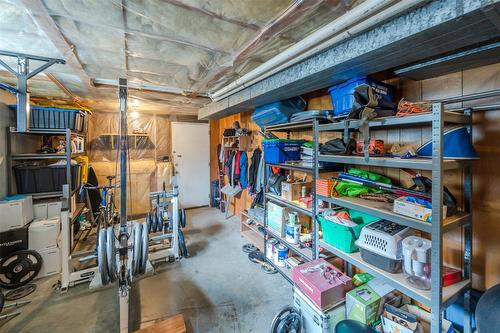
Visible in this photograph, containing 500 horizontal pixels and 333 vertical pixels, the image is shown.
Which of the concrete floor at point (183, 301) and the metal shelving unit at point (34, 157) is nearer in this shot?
the concrete floor at point (183, 301)

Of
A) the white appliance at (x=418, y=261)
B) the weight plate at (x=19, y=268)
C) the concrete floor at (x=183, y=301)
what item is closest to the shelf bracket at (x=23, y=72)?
the weight plate at (x=19, y=268)

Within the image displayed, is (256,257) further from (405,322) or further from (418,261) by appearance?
(418,261)

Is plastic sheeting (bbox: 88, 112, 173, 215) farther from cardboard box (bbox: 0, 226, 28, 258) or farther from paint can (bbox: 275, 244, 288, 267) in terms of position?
paint can (bbox: 275, 244, 288, 267)

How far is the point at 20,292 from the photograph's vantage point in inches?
86.0

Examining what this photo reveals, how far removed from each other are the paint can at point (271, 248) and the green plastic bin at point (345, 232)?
3.11 ft

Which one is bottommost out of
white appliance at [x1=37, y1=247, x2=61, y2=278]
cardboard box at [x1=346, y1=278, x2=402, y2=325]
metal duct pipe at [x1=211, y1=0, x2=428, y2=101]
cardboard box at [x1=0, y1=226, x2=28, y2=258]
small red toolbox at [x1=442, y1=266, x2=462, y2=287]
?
white appliance at [x1=37, y1=247, x2=61, y2=278]

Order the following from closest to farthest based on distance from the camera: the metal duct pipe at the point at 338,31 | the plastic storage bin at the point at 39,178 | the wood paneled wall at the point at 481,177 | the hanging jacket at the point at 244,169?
the metal duct pipe at the point at 338,31 < the wood paneled wall at the point at 481,177 < the plastic storage bin at the point at 39,178 < the hanging jacket at the point at 244,169

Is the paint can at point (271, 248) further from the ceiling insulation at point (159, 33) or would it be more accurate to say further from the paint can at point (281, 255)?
the ceiling insulation at point (159, 33)

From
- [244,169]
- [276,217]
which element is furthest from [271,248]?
[244,169]

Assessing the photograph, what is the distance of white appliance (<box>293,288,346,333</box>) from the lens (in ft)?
4.86

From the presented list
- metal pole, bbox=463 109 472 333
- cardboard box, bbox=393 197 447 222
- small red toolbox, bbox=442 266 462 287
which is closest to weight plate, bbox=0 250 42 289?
cardboard box, bbox=393 197 447 222

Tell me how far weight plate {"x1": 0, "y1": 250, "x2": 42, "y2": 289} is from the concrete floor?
0.48ft

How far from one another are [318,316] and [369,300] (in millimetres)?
349

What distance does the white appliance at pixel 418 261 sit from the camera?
3.93 feet
